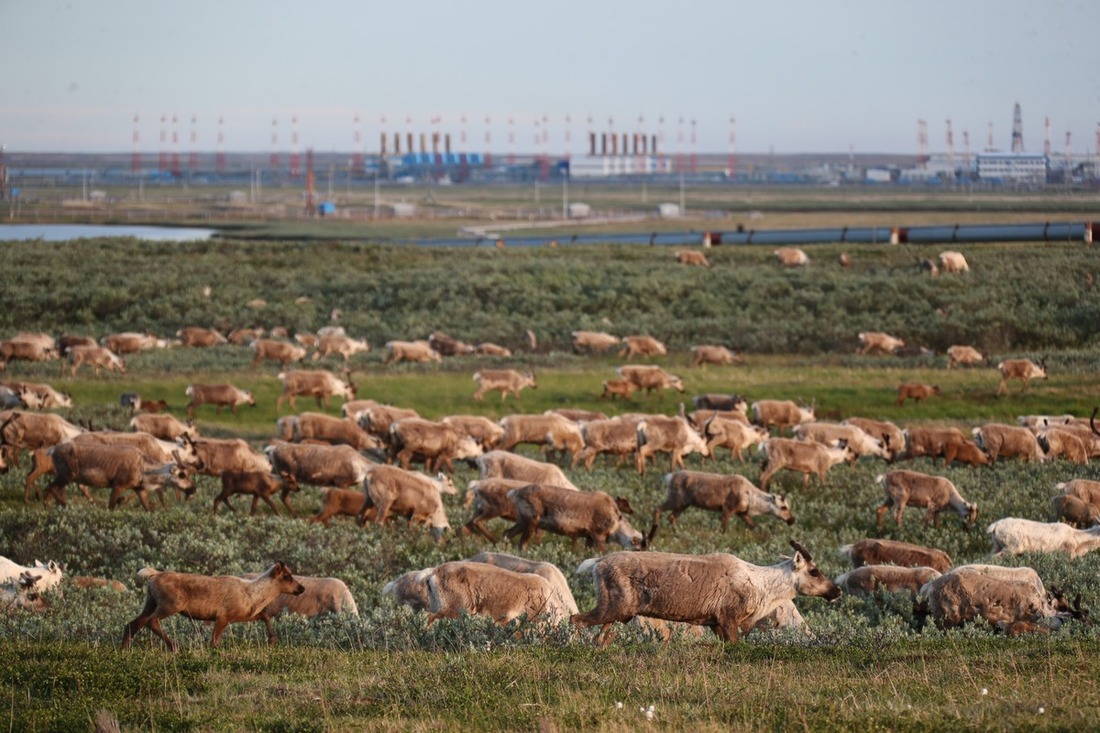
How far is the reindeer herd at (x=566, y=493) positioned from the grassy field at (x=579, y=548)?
0.41 metres

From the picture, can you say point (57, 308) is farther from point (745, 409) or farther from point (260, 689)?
point (260, 689)

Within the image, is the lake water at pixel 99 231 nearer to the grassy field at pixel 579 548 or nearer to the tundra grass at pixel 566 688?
the grassy field at pixel 579 548

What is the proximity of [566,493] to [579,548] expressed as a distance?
1.33 metres

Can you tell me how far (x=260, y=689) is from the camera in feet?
32.7

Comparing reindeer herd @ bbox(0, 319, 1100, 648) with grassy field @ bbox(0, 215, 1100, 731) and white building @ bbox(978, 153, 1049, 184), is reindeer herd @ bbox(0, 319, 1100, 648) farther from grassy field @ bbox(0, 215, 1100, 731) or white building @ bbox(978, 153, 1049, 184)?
white building @ bbox(978, 153, 1049, 184)

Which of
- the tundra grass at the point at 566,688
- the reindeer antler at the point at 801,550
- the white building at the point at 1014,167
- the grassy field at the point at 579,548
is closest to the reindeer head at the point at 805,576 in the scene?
the reindeer antler at the point at 801,550

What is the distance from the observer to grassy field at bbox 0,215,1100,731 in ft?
30.8

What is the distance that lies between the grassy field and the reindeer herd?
1.34 ft

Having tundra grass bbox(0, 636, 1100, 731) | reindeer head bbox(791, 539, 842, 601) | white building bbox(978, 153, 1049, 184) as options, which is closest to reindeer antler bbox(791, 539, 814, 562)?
reindeer head bbox(791, 539, 842, 601)

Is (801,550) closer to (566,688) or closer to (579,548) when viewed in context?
(566,688)

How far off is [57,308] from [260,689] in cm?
4562

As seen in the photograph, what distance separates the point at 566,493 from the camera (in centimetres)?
1788

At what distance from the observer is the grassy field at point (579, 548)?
939 cm

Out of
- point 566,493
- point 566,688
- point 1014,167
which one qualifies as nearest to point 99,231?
point 566,493
